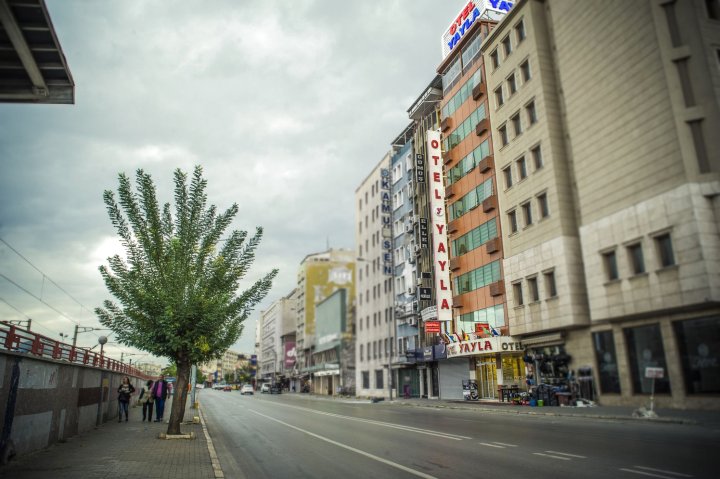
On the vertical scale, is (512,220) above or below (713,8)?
below

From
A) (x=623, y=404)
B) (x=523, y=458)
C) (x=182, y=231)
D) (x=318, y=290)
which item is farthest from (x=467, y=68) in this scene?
(x=318, y=290)

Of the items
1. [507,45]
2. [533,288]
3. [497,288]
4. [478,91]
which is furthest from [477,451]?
[478,91]

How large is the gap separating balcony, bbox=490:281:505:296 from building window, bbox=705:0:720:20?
18.8 meters

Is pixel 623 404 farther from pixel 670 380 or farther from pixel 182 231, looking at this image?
pixel 182 231

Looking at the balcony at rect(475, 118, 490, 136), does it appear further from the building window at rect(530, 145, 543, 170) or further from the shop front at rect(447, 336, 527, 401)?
the shop front at rect(447, 336, 527, 401)

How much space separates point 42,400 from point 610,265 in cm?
2466

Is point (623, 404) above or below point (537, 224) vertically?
below

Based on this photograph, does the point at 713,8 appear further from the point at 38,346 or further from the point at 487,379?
the point at 38,346

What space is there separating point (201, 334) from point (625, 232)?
65.8 ft

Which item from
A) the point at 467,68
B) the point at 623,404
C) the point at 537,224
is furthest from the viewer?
the point at 467,68

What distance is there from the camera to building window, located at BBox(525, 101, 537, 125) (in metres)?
31.7

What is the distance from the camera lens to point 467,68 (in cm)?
4153

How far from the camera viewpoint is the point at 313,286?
108375 mm

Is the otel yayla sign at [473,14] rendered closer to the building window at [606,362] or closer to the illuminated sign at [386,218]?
the illuminated sign at [386,218]
